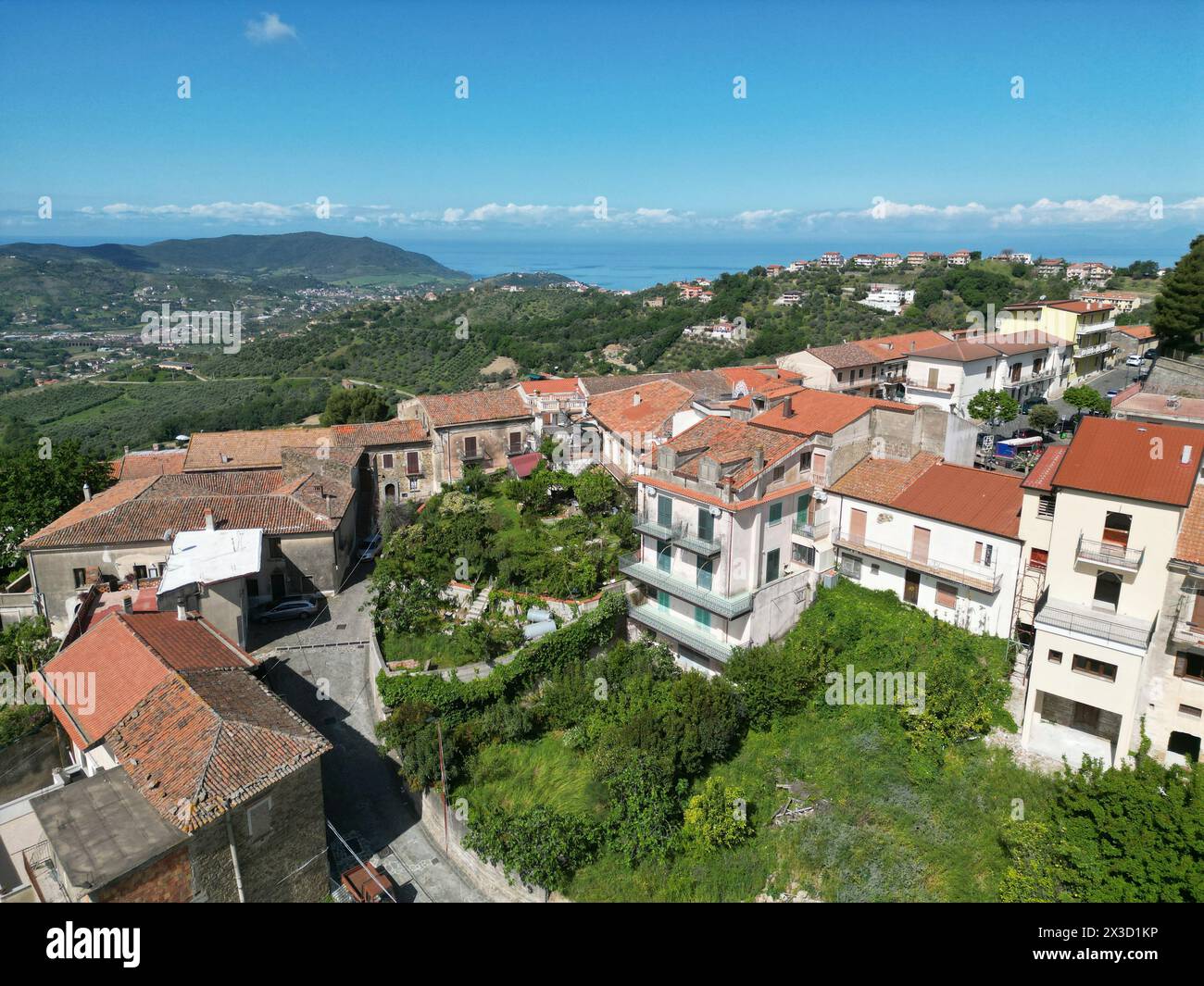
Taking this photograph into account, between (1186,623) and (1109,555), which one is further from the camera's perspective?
(1109,555)

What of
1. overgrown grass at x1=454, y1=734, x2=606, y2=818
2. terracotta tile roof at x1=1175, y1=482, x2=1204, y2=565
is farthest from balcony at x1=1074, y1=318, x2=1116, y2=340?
overgrown grass at x1=454, y1=734, x2=606, y2=818

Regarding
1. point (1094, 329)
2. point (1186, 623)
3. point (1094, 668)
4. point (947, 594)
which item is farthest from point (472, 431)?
point (1094, 329)

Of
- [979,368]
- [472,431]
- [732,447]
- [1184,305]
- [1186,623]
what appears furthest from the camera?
[979,368]

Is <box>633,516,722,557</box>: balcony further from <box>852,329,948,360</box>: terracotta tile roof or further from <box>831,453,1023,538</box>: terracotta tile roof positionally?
<box>852,329,948,360</box>: terracotta tile roof

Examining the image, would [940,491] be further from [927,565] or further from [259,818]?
[259,818]
